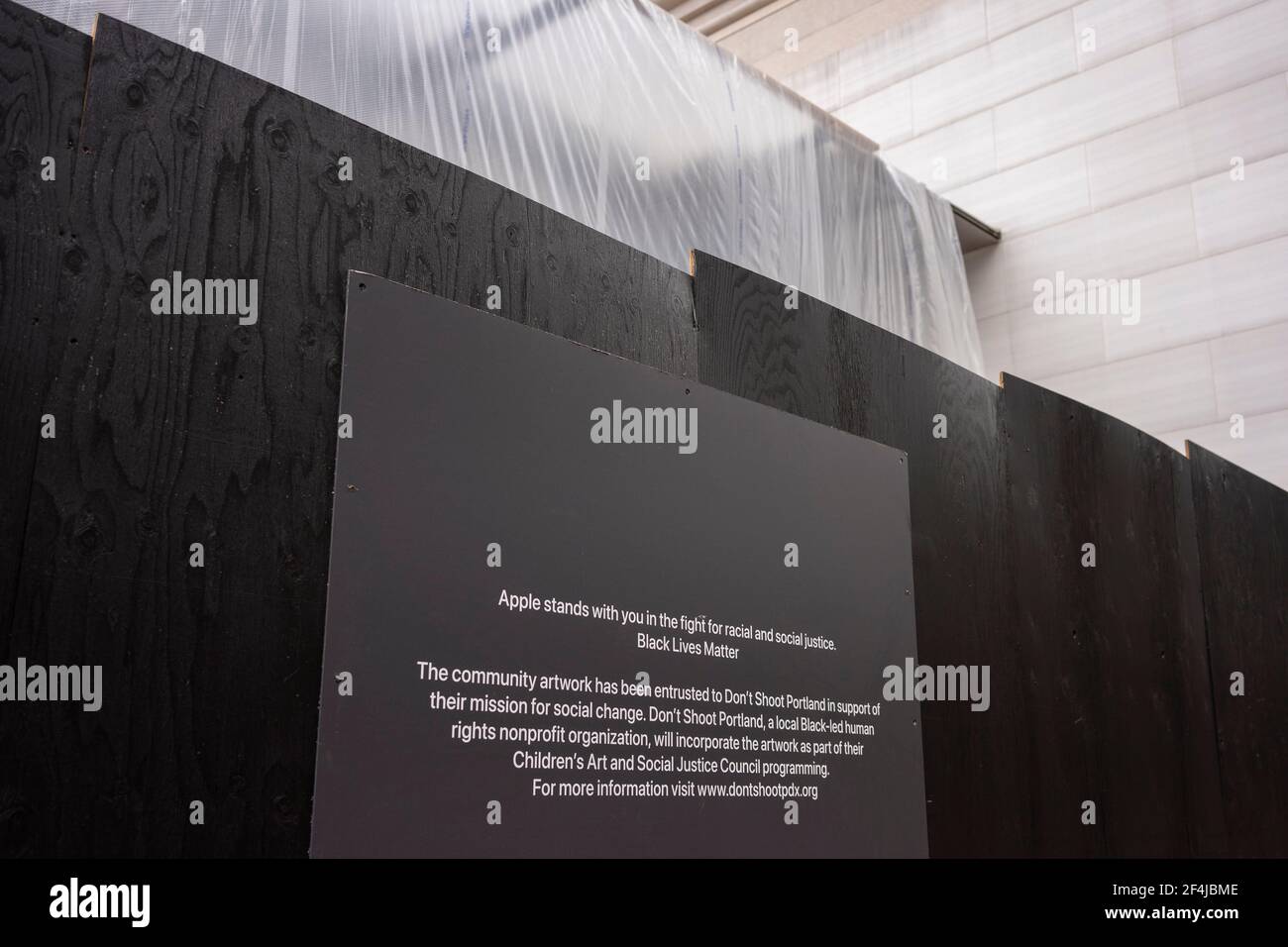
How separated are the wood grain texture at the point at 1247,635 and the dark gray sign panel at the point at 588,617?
1995 mm

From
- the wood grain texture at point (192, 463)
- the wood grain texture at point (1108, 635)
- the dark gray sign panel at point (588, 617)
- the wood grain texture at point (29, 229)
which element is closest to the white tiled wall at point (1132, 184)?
the wood grain texture at point (1108, 635)

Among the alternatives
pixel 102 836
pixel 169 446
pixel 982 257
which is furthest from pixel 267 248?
pixel 982 257

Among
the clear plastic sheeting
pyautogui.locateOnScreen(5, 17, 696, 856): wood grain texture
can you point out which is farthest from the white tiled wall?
pyautogui.locateOnScreen(5, 17, 696, 856): wood grain texture

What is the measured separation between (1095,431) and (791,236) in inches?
54.0

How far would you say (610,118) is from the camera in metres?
3.48

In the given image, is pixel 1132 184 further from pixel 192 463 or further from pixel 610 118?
pixel 192 463

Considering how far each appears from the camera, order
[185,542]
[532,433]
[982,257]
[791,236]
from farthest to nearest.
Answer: [982,257] < [791,236] < [532,433] < [185,542]

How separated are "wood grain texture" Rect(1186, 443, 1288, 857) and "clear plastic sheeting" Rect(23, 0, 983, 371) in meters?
1.26

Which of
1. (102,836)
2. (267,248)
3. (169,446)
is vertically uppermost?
(267,248)

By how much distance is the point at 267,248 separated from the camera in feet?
7.86

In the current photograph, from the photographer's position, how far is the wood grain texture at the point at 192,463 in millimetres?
2004

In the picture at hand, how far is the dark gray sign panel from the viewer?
2346 mm

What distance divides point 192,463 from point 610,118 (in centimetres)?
176
